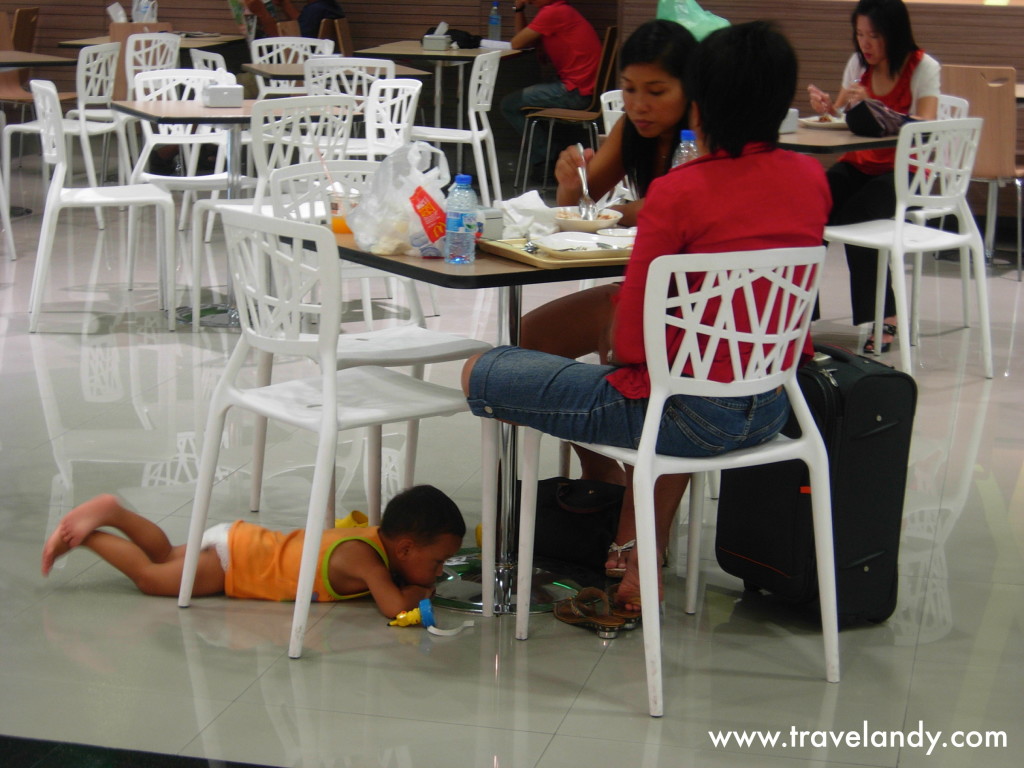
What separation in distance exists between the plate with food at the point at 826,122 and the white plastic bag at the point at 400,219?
9.00 feet

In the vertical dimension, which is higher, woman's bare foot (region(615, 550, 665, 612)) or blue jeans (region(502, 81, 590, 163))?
blue jeans (region(502, 81, 590, 163))

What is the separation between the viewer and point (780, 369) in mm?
2359

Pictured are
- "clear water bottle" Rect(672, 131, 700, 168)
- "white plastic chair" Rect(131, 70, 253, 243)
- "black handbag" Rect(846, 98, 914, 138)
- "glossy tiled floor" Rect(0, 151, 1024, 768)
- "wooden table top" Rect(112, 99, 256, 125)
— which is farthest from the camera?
"white plastic chair" Rect(131, 70, 253, 243)

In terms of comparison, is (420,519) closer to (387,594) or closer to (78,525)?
(387,594)

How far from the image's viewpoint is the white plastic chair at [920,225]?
438 centimetres

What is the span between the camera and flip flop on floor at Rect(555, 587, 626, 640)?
8.56 feet

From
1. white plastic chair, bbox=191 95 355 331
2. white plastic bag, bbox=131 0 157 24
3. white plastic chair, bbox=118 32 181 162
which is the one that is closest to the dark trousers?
white plastic chair, bbox=191 95 355 331

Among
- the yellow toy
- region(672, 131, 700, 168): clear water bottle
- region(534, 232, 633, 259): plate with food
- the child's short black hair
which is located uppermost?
region(672, 131, 700, 168): clear water bottle

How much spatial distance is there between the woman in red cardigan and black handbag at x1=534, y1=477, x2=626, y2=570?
52 cm

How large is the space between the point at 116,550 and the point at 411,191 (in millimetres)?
998

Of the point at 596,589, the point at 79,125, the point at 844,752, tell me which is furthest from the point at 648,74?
the point at 79,125

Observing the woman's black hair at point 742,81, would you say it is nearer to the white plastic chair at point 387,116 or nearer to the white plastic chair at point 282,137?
the white plastic chair at point 282,137

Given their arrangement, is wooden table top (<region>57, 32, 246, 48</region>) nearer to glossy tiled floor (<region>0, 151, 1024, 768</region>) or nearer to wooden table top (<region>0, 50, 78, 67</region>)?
wooden table top (<region>0, 50, 78, 67</region>)

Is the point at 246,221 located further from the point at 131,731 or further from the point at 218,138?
the point at 218,138
